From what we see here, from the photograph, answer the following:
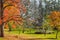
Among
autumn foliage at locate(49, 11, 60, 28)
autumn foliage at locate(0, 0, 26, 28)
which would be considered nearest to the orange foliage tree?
autumn foliage at locate(0, 0, 26, 28)

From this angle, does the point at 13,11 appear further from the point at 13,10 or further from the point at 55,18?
the point at 55,18

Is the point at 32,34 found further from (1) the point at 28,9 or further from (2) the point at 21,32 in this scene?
(1) the point at 28,9

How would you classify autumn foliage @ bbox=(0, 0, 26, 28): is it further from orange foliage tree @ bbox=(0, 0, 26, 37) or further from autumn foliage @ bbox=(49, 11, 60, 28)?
autumn foliage @ bbox=(49, 11, 60, 28)

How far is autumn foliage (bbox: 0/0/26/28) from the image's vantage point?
11.3 ft

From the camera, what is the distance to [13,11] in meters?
3.47

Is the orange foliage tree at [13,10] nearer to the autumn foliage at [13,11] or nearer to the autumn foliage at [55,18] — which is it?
the autumn foliage at [13,11]

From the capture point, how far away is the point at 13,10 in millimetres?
3484

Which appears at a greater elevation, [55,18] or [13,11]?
[13,11]

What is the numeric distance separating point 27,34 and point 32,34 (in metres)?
0.12

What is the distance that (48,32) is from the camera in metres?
3.53

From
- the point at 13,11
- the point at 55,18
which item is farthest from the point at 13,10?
the point at 55,18

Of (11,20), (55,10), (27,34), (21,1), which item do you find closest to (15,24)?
(11,20)

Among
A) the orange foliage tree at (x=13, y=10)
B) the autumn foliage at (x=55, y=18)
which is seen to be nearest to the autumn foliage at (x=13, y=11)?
the orange foliage tree at (x=13, y=10)

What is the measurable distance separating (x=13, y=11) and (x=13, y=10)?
0.03 metres
